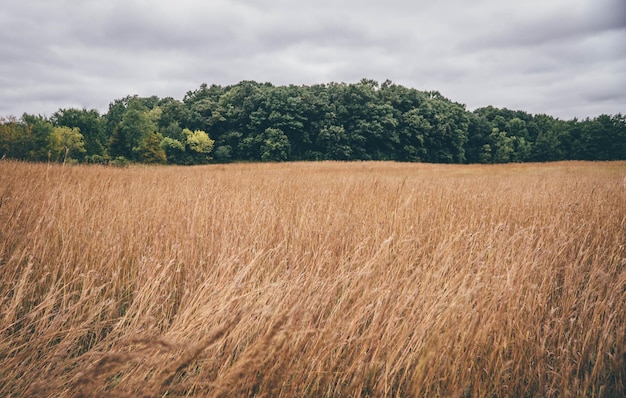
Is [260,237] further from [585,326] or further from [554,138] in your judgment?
[554,138]

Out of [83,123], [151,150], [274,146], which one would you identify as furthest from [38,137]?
[274,146]

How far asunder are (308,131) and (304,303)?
1951 inches

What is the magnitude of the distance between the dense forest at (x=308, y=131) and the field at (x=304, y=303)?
37604 mm

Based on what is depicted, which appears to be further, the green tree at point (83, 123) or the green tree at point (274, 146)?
the green tree at point (83, 123)

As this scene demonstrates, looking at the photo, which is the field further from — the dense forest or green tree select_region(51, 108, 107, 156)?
green tree select_region(51, 108, 107, 156)

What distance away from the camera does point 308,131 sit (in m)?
50.2

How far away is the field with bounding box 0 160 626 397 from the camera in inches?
61.0

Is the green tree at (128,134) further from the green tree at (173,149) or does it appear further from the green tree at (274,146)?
the green tree at (274,146)

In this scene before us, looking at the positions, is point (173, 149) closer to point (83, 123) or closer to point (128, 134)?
point (128, 134)

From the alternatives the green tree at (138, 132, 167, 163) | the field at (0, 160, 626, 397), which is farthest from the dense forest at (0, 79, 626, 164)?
the field at (0, 160, 626, 397)

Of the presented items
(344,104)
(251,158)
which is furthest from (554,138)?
(251,158)

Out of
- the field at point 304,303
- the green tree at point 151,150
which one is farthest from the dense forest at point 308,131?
the field at point 304,303

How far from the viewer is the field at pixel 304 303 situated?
1.55 metres

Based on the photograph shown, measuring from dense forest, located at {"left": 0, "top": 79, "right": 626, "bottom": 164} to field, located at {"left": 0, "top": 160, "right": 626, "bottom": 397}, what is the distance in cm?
3760
